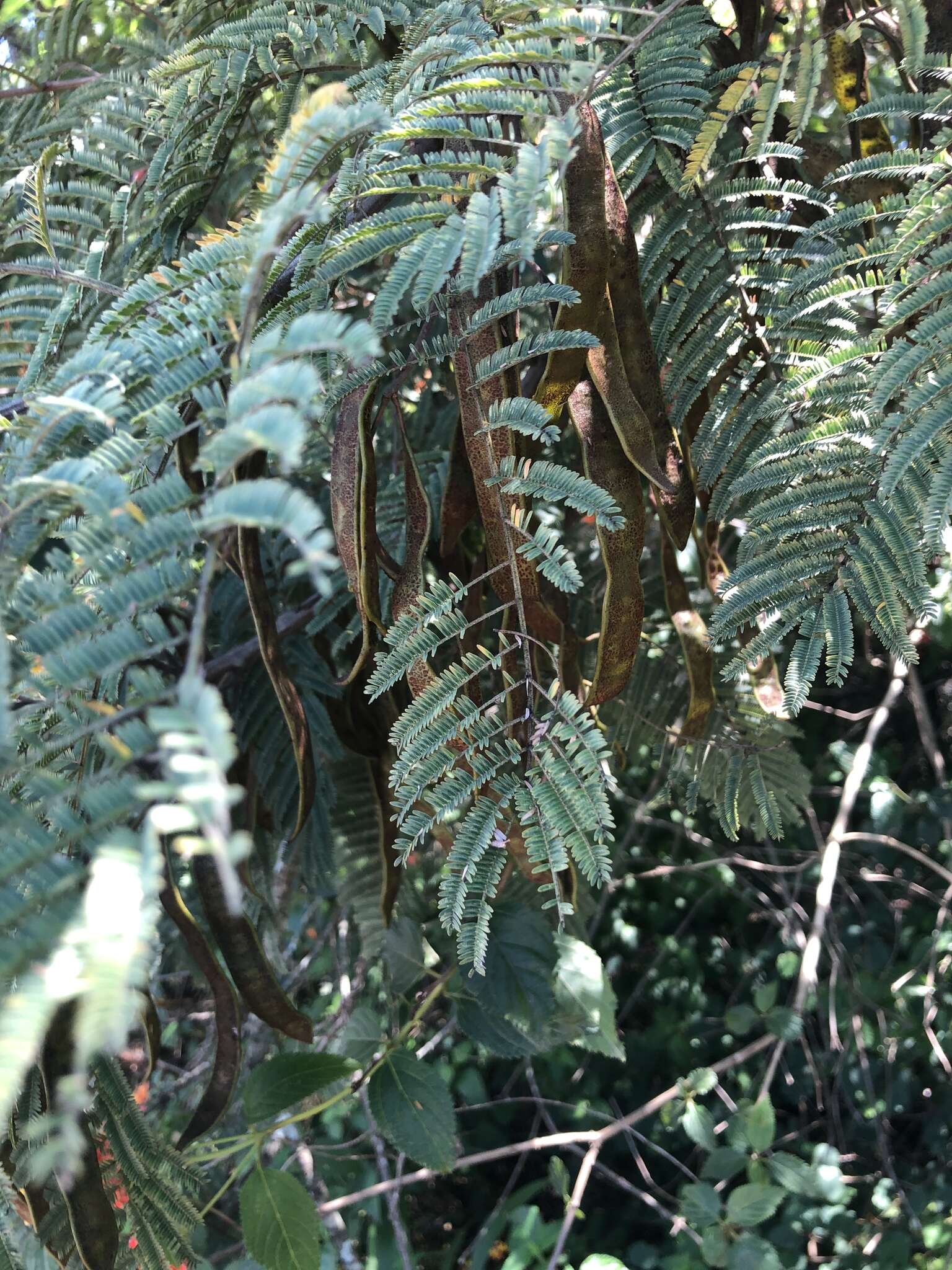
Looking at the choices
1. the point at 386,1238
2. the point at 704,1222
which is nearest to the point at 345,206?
the point at 704,1222

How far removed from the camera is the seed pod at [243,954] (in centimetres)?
90

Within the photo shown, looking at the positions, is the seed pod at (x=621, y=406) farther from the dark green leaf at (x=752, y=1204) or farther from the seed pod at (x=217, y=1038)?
the dark green leaf at (x=752, y=1204)

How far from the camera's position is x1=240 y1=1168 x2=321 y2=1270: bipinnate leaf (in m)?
0.95

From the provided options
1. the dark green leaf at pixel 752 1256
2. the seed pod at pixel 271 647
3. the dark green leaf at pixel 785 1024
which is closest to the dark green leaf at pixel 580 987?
the dark green leaf at pixel 752 1256

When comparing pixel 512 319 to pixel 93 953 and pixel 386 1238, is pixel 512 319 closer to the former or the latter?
pixel 93 953

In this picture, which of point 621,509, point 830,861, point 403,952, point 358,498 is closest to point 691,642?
point 621,509

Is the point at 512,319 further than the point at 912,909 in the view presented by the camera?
No

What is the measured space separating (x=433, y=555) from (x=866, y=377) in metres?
0.44

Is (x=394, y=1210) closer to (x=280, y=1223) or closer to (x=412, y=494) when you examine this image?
(x=280, y=1223)

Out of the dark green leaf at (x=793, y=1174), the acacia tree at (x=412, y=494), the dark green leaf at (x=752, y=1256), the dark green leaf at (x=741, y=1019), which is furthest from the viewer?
the dark green leaf at (x=741, y=1019)

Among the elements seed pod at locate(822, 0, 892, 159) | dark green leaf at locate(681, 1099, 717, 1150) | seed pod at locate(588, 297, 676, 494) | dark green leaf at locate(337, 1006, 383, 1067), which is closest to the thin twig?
dark green leaf at locate(337, 1006, 383, 1067)

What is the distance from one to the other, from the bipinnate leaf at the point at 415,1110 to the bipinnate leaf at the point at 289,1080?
0.10m

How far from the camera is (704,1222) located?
54.3 inches

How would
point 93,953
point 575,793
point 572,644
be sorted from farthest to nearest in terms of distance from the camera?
point 572,644, point 575,793, point 93,953
